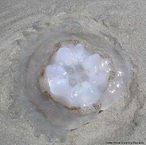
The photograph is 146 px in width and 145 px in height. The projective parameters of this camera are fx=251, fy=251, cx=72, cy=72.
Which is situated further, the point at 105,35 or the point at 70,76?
the point at 105,35

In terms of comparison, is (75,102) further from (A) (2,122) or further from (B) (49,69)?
(A) (2,122)

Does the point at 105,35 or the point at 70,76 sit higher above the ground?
the point at 105,35

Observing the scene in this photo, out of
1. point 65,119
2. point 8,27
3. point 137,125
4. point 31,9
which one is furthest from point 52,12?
point 137,125

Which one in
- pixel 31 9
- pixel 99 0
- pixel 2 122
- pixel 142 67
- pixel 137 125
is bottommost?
pixel 2 122
